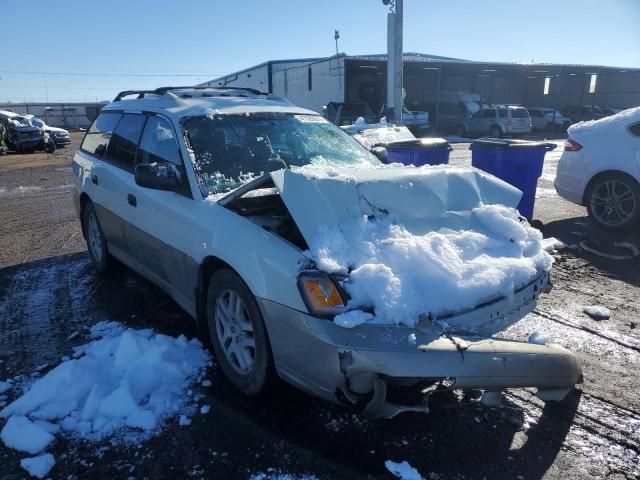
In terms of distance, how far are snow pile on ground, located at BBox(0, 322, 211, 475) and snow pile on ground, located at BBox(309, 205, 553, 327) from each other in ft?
4.14

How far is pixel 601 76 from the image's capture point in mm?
42375

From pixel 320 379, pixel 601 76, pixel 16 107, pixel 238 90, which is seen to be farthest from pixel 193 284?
pixel 16 107

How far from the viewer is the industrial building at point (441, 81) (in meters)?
32.2

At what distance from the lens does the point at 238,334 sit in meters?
2.97

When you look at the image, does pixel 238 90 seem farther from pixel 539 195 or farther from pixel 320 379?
pixel 539 195

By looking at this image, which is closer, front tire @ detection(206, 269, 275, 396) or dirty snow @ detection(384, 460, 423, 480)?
dirty snow @ detection(384, 460, 423, 480)

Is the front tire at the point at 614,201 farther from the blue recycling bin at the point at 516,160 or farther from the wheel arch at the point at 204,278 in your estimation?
the wheel arch at the point at 204,278

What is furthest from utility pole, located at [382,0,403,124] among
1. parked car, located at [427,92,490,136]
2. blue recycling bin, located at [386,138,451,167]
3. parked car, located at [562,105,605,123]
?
parked car, located at [562,105,605,123]

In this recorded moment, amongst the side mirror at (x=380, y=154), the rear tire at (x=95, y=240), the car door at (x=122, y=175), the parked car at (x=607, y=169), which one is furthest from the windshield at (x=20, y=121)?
the parked car at (x=607, y=169)

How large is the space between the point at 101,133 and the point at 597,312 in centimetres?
→ 495

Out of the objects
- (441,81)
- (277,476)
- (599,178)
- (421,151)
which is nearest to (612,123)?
(599,178)

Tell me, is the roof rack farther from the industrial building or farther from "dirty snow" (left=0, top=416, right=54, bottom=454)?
the industrial building

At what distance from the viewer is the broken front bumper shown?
2211mm

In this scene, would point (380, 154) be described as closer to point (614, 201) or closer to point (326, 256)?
point (326, 256)
